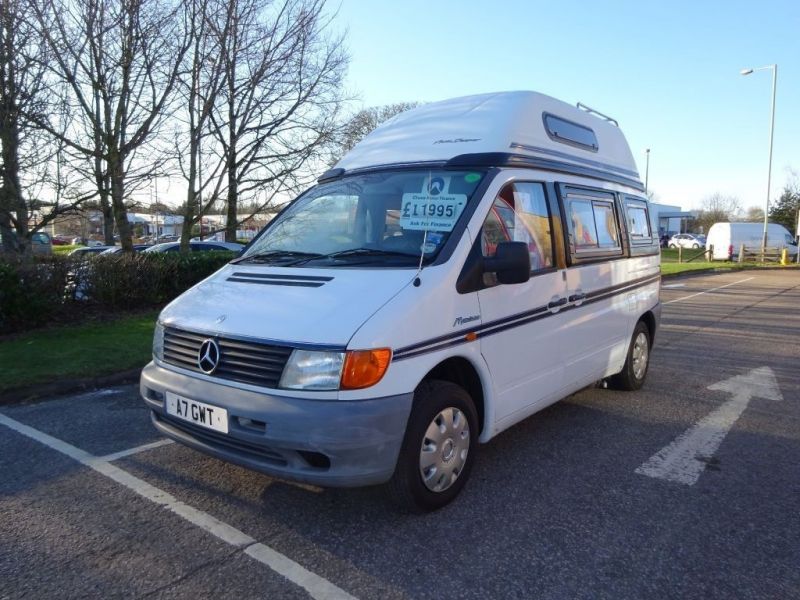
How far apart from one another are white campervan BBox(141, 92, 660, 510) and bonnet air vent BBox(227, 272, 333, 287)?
17mm

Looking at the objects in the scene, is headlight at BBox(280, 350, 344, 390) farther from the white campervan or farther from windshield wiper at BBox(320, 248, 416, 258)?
windshield wiper at BBox(320, 248, 416, 258)

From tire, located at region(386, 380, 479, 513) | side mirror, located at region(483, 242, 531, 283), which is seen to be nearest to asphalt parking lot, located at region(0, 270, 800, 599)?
tire, located at region(386, 380, 479, 513)

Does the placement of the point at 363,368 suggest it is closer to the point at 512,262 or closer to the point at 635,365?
the point at 512,262

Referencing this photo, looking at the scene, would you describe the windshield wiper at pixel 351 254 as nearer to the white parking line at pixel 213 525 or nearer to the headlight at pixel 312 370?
the headlight at pixel 312 370

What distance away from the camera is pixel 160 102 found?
10930 millimetres

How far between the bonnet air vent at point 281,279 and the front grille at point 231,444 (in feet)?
3.11

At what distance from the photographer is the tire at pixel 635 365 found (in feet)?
19.8

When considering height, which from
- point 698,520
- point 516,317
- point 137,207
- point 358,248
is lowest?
point 698,520

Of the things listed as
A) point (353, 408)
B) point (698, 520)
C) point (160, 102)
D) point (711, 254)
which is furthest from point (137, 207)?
point (711, 254)

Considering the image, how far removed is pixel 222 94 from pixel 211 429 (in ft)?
35.3

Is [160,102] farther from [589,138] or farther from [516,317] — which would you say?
[516,317]

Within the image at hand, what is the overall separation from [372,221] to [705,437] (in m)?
3.26

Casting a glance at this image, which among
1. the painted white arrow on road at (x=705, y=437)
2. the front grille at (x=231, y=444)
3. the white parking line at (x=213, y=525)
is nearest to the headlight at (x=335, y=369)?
the front grille at (x=231, y=444)

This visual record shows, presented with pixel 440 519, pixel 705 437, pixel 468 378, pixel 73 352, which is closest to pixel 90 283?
pixel 73 352
